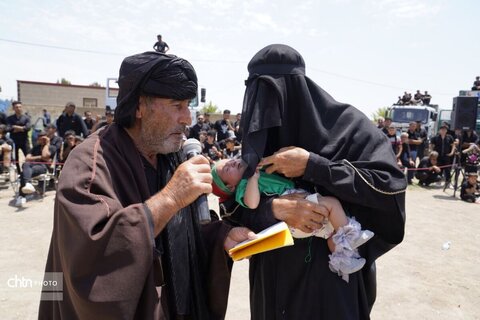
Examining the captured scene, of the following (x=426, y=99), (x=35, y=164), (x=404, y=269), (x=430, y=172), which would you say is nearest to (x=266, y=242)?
(x=404, y=269)

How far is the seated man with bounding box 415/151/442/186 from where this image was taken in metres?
11.5

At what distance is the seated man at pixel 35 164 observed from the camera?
8086mm

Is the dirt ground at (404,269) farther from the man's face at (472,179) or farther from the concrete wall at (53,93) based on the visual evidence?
the concrete wall at (53,93)

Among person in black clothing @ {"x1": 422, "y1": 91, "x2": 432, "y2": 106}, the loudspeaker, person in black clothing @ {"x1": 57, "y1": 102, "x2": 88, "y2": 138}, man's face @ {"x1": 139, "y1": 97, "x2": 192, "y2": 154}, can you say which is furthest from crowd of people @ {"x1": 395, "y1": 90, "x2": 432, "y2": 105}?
man's face @ {"x1": 139, "y1": 97, "x2": 192, "y2": 154}

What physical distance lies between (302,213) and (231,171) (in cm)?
43

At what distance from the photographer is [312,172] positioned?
178 cm

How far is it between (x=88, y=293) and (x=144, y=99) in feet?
2.78

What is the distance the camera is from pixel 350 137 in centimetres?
187

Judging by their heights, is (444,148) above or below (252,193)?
below

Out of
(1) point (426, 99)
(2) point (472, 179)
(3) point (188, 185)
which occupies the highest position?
(1) point (426, 99)

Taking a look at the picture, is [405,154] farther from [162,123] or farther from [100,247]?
[100,247]

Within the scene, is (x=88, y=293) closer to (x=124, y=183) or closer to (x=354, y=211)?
(x=124, y=183)

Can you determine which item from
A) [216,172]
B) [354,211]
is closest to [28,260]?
[216,172]

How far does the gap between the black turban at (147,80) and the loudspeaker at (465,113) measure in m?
13.0
